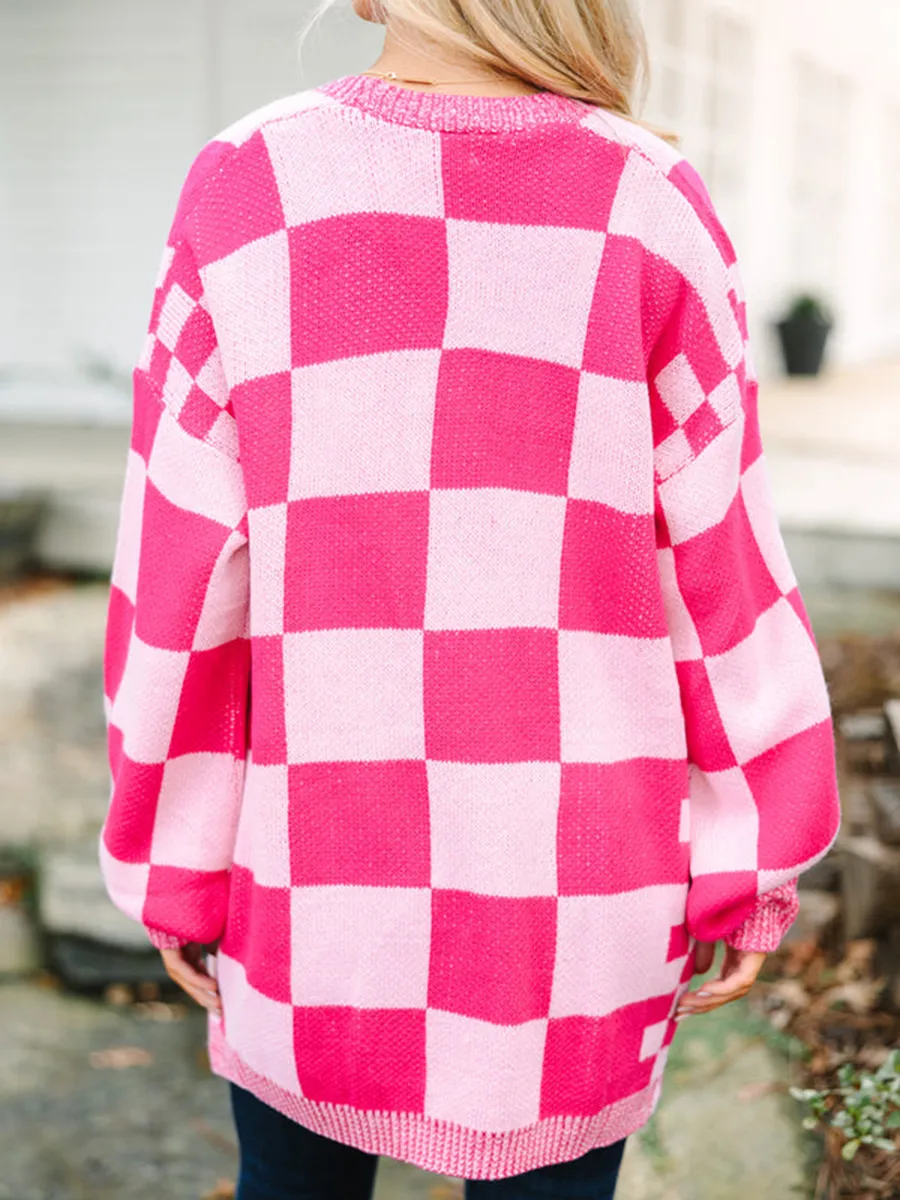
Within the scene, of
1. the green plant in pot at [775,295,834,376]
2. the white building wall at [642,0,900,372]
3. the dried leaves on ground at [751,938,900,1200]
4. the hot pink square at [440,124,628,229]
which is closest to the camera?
the hot pink square at [440,124,628,229]

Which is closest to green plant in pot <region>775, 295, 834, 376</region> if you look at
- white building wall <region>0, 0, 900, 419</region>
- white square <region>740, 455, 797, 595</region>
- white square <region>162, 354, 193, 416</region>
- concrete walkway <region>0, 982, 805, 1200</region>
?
white building wall <region>0, 0, 900, 419</region>

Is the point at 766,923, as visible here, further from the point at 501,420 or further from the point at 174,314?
the point at 174,314

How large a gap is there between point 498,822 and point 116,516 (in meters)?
3.91

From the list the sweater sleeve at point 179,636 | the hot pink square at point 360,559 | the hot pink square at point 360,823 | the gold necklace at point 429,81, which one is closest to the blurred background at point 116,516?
the gold necklace at point 429,81

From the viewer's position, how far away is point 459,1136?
113cm

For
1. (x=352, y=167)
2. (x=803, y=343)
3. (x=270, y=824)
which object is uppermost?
(x=352, y=167)

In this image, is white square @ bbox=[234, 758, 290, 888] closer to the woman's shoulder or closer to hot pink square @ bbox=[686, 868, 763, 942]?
hot pink square @ bbox=[686, 868, 763, 942]

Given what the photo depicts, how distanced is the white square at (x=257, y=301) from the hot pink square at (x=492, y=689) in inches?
10.8

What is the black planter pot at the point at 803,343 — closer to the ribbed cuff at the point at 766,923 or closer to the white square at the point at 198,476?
the ribbed cuff at the point at 766,923

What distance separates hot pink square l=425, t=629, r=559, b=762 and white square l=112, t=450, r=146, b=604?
304 millimetres

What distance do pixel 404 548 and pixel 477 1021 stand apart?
0.42 meters

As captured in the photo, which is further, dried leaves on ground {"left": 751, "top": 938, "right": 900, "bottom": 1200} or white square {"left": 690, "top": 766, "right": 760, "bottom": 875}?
dried leaves on ground {"left": 751, "top": 938, "right": 900, "bottom": 1200}

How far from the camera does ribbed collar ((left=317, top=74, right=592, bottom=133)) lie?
1.04 meters

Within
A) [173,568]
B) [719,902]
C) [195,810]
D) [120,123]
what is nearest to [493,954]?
[719,902]
